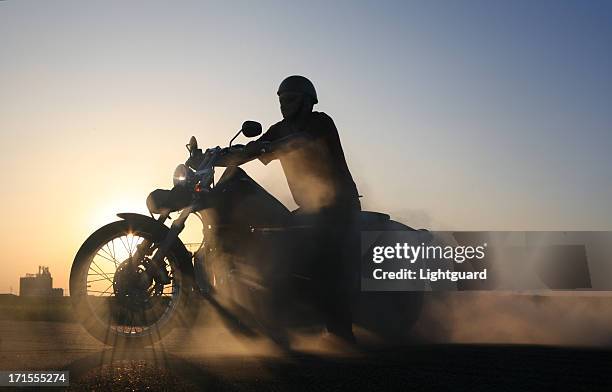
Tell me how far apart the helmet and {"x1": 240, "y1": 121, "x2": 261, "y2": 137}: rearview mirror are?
1049 mm

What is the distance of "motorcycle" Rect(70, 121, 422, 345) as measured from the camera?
6.81 meters

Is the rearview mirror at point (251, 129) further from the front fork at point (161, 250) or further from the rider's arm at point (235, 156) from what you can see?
the front fork at point (161, 250)

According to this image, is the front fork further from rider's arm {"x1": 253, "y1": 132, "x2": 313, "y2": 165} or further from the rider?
the rider

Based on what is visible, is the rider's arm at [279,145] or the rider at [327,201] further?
the rider at [327,201]

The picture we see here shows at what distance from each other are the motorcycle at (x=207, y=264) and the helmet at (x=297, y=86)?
3.18 feet

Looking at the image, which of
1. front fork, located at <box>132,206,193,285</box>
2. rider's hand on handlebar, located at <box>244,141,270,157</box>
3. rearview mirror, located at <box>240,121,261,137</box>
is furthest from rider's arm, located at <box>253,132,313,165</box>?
front fork, located at <box>132,206,193,285</box>

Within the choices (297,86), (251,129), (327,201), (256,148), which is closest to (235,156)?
(256,148)

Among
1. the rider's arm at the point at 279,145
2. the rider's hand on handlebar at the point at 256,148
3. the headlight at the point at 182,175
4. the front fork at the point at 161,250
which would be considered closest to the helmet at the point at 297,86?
the rider's arm at the point at 279,145

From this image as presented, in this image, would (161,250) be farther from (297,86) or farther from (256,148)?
(297,86)

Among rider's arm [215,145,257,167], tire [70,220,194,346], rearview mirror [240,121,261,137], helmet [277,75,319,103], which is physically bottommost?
tire [70,220,194,346]

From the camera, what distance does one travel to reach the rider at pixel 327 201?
7555 millimetres

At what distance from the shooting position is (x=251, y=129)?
7039 millimetres

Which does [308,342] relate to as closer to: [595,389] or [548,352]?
[548,352]

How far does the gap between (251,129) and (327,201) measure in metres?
1.11
